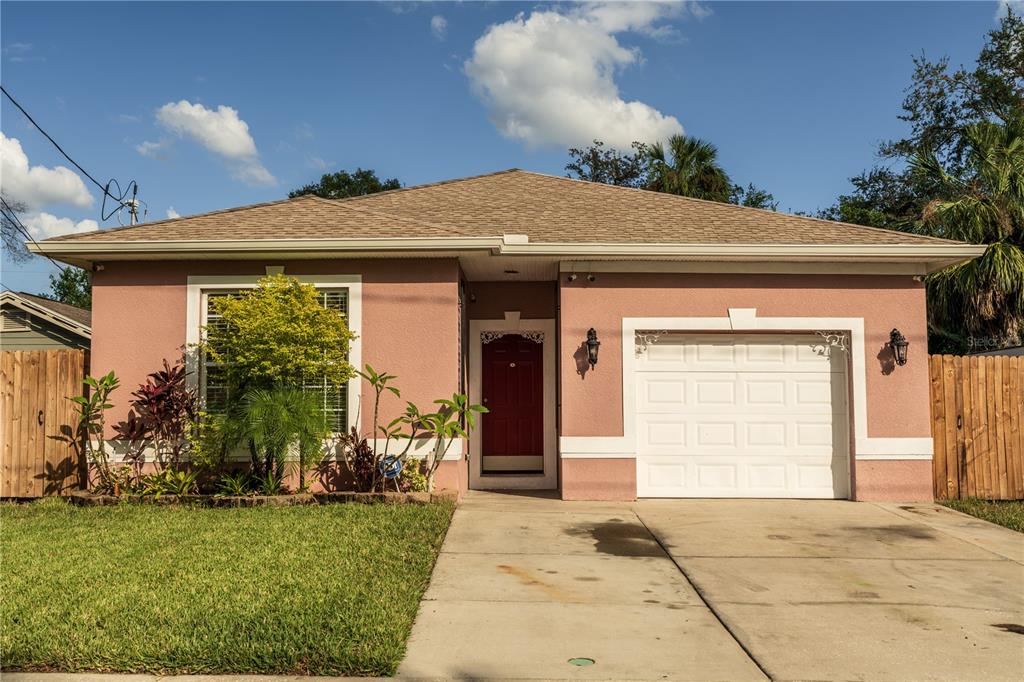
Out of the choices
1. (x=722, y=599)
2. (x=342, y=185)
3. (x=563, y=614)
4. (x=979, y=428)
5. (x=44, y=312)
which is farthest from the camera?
(x=342, y=185)

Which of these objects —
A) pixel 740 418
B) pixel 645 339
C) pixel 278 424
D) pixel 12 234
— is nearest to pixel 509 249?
pixel 645 339

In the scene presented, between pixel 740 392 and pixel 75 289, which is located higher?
pixel 75 289

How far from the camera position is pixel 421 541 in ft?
19.6

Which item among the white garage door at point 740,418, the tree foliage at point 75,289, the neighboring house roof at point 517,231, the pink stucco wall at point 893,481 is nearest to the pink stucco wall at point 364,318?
the neighboring house roof at point 517,231

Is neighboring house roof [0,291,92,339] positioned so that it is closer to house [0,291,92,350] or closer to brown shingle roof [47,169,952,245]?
house [0,291,92,350]

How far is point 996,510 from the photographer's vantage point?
25.9 feet

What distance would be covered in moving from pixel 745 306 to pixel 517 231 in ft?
10.4

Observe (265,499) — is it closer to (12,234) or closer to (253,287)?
(253,287)

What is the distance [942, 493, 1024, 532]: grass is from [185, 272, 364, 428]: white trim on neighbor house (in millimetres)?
7381

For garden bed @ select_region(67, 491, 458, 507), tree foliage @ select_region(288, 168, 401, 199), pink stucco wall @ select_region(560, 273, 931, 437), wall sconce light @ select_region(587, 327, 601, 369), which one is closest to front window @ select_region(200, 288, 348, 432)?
garden bed @ select_region(67, 491, 458, 507)

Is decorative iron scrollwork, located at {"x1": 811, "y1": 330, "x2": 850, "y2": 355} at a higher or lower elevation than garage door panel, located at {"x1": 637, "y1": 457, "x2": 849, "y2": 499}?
higher

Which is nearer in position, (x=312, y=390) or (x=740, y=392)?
(x=312, y=390)

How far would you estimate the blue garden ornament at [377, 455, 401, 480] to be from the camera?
7.80 metres

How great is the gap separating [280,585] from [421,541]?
1.55m
